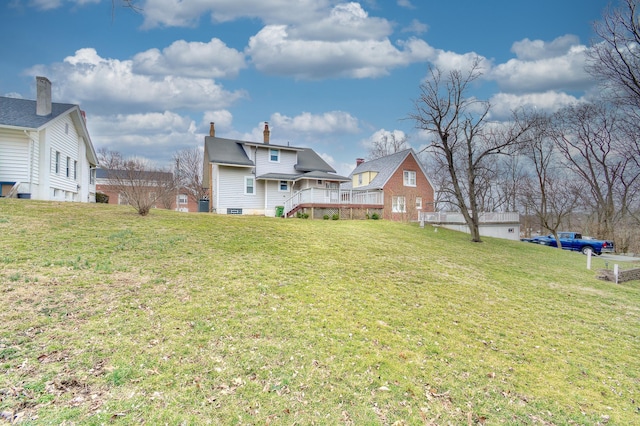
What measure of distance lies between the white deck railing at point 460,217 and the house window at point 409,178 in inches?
149

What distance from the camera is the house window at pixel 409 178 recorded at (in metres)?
27.3

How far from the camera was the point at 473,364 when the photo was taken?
14.3ft

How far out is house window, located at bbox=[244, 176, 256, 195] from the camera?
23312 mm

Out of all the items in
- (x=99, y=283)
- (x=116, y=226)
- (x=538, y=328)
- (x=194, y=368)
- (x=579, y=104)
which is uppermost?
(x=579, y=104)

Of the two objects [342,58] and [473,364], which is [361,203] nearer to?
[342,58]

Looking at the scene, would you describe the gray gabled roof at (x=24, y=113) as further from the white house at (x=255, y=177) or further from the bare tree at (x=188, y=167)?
the bare tree at (x=188, y=167)

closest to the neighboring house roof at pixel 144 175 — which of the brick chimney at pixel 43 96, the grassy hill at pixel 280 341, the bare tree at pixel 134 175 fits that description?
the bare tree at pixel 134 175

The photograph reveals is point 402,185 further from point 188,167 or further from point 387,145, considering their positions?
point 188,167

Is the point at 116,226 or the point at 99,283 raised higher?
the point at 116,226

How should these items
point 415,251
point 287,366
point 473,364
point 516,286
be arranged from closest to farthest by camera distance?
point 287,366, point 473,364, point 516,286, point 415,251

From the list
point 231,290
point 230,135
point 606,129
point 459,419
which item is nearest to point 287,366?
point 459,419

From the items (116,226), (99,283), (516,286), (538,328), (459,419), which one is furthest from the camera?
(116,226)

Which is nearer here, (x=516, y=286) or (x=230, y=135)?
(x=516, y=286)

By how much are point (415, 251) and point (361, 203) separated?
9.97m
